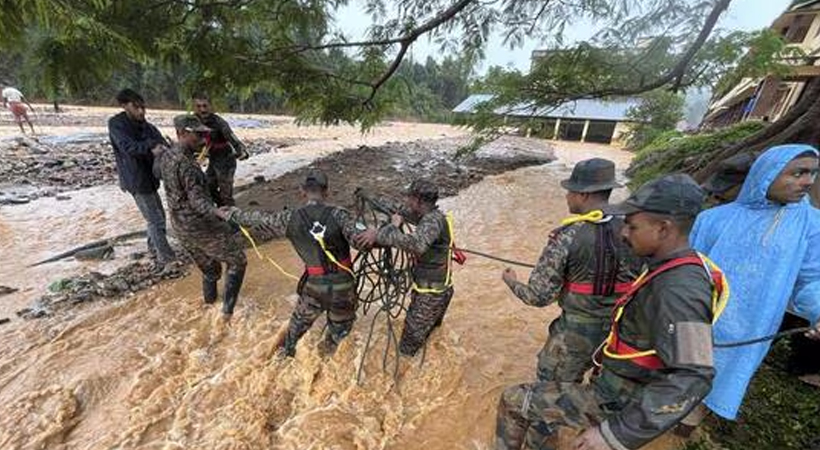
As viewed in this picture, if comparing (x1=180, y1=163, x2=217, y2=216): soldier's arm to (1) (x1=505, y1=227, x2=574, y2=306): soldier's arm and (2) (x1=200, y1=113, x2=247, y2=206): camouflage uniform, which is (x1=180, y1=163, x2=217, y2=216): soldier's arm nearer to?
(2) (x1=200, y1=113, x2=247, y2=206): camouflage uniform

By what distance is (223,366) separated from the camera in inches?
129

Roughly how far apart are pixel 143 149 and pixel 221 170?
1032 millimetres

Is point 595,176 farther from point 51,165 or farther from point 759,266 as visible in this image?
point 51,165

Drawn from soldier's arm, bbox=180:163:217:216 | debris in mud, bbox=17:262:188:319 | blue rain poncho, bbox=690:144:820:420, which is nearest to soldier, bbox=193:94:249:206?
debris in mud, bbox=17:262:188:319

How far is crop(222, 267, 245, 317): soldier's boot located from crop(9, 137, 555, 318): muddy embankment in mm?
1249

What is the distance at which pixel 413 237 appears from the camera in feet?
8.73

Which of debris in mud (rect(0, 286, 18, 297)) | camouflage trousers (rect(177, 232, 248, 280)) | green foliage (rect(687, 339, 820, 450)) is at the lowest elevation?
debris in mud (rect(0, 286, 18, 297))

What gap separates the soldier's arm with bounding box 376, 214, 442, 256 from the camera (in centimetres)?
265

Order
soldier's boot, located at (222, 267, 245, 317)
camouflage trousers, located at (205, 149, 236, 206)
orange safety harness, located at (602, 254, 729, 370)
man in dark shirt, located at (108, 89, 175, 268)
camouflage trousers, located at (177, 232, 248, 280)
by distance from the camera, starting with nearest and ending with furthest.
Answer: orange safety harness, located at (602, 254, 729, 370)
camouflage trousers, located at (177, 232, 248, 280)
soldier's boot, located at (222, 267, 245, 317)
man in dark shirt, located at (108, 89, 175, 268)
camouflage trousers, located at (205, 149, 236, 206)

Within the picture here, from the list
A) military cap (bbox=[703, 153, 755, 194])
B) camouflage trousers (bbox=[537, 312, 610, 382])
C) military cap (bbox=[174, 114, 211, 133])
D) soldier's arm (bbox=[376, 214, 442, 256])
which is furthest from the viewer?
military cap (bbox=[174, 114, 211, 133])

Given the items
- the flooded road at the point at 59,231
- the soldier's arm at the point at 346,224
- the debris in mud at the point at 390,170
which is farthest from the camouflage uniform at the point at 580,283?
the debris in mud at the point at 390,170

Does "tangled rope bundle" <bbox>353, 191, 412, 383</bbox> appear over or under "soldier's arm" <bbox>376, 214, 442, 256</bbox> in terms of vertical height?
under

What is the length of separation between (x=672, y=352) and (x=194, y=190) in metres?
3.47

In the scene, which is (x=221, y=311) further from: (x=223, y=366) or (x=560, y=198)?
(x=560, y=198)
